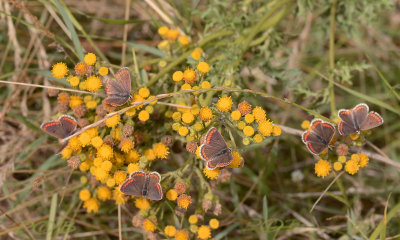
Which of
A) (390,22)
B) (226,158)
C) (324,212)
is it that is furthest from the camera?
(390,22)

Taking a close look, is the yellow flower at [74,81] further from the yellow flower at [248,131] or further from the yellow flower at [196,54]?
the yellow flower at [248,131]

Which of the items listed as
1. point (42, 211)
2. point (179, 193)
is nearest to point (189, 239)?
point (179, 193)

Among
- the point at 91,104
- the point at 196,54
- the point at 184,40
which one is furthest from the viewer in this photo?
the point at 184,40

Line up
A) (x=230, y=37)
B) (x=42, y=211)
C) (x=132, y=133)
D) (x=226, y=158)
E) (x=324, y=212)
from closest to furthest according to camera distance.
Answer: (x=226, y=158), (x=132, y=133), (x=230, y=37), (x=42, y=211), (x=324, y=212)

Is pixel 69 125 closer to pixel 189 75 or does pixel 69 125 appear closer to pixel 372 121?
pixel 189 75

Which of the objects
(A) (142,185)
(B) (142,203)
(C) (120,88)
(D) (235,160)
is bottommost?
(B) (142,203)

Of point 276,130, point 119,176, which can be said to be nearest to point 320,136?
point 276,130

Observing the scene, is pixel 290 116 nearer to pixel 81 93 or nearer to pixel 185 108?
pixel 185 108
